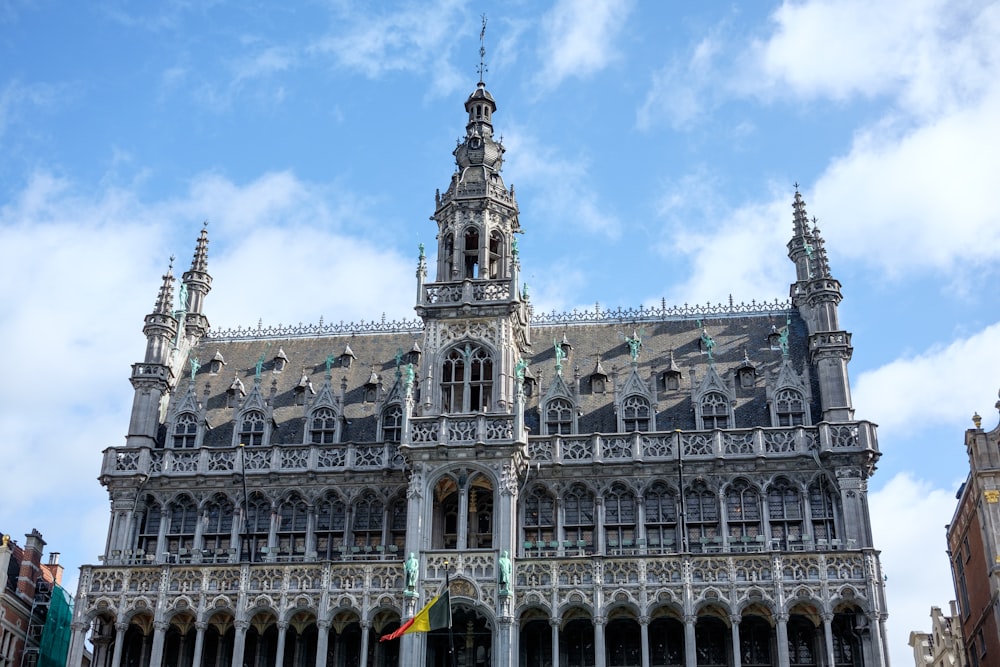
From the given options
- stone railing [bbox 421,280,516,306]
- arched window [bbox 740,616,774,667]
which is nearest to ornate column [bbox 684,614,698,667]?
arched window [bbox 740,616,774,667]

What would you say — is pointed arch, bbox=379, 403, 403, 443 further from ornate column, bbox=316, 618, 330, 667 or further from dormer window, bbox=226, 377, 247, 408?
ornate column, bbox=316, 618, 330, 667

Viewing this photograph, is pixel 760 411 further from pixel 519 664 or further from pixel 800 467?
pixel 519 664

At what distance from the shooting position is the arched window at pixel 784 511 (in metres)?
49.9

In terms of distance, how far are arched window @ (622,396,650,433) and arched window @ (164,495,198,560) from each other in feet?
64.9

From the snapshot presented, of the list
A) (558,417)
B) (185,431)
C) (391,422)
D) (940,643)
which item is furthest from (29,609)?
(940,643)

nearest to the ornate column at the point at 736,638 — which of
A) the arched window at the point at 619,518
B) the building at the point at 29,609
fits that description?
the arched window at the point at 619,518

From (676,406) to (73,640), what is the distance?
27695mm

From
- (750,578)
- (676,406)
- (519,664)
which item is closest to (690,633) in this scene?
(750,578)

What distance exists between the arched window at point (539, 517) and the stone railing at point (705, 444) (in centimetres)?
156

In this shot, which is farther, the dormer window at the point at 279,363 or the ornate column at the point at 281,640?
the dormer window at the point at 279,363

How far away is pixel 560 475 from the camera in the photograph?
2034 inches

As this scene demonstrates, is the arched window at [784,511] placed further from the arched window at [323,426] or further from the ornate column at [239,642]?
the ornate column at [239,642]

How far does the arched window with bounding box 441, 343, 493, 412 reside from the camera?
170ft

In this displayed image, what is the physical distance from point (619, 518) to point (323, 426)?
1459cm
